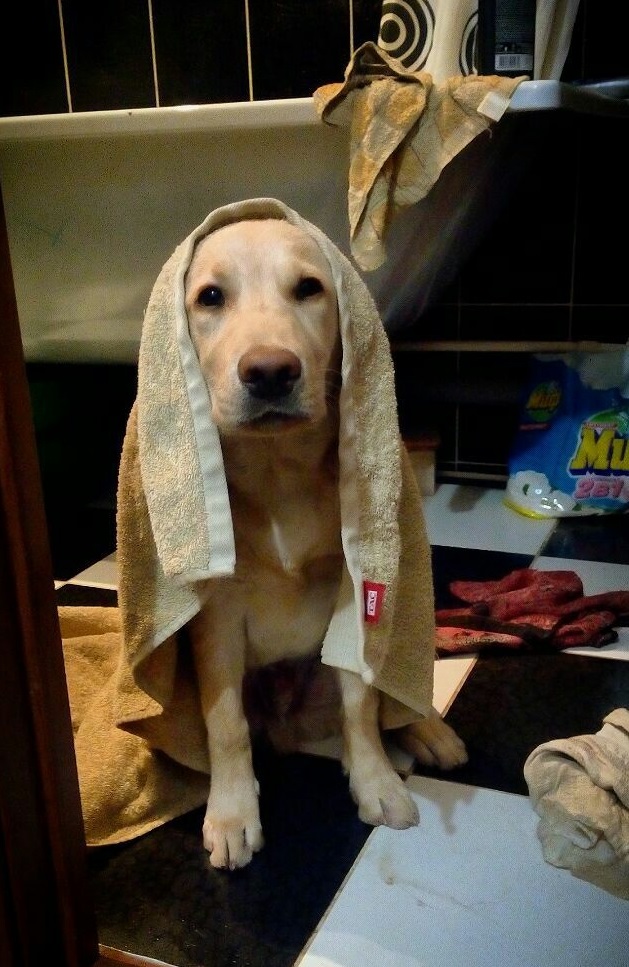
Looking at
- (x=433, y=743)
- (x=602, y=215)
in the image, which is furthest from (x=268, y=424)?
(x=602, y=215)

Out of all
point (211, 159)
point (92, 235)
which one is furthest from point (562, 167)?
point (92, 235)

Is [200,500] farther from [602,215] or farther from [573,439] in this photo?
[602,215]

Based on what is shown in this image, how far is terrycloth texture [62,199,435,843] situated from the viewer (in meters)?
0.79

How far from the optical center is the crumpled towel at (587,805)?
67 cm

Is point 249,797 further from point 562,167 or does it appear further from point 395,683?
point 562,167

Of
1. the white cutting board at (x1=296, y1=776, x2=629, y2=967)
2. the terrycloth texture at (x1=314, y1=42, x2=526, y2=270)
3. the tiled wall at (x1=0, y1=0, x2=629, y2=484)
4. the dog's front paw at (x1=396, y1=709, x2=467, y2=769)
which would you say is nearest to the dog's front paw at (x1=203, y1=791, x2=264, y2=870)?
the white cutting board at (x1=296, y1=776, x2=629, y2=967)

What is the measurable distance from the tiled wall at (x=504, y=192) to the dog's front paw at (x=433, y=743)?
3.73ft

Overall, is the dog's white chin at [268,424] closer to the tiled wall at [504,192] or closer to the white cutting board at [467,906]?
the white cutting board at [467,906]

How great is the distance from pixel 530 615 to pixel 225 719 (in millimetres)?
583

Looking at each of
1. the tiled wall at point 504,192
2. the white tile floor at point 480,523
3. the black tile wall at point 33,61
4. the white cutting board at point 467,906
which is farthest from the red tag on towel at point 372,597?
the black tile wall at point 33,61

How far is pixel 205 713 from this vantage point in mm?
906

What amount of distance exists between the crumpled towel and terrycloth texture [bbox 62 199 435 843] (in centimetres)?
20

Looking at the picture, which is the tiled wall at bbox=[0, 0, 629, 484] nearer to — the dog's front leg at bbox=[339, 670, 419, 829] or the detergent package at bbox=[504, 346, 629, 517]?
the detergent package at bbox=[504, 346, 629, 517]

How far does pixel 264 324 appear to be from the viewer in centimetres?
79
